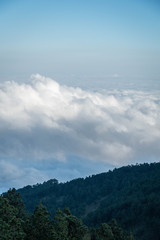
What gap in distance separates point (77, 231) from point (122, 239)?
31.1 feet

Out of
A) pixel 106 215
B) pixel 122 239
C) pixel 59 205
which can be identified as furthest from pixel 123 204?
pixel 122 239

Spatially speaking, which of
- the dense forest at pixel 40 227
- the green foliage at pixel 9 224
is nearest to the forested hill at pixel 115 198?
the dense forest at pixel 40 227

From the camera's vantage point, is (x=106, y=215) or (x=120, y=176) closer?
(x=106, y=215)

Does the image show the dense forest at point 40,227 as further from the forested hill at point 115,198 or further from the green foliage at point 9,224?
the forested hill at point 115,198

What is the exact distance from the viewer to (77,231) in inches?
1702

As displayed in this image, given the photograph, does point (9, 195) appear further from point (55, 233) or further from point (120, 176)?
point (120, 176)

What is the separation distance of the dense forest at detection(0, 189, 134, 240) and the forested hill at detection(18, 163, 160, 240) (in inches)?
1676

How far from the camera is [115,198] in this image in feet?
424

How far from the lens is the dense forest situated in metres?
35.8

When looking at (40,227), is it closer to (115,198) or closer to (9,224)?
(9,224)

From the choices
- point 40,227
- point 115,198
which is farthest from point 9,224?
point 115,198

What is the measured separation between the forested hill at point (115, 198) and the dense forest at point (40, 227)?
140ft

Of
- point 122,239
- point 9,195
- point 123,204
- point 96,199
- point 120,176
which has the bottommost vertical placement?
point 122,239

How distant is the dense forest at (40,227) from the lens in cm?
3584
